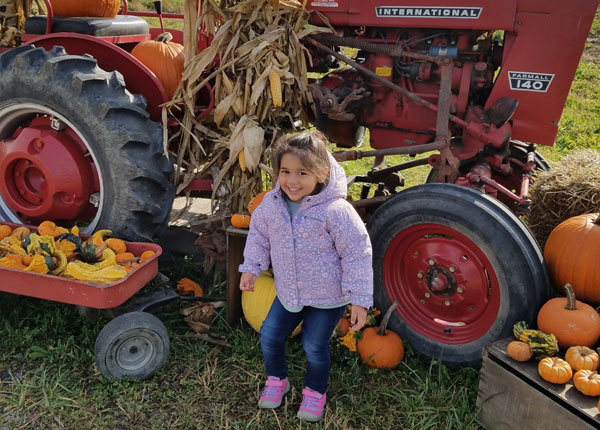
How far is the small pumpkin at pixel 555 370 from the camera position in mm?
2684

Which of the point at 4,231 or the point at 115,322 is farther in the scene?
the point at 4,231

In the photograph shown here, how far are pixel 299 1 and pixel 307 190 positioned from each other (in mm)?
1894

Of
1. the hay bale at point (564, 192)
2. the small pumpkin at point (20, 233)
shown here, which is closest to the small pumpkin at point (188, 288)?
the small pumpkin at point (20, 233)

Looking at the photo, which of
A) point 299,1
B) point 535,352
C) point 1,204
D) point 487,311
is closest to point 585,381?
point 535,352

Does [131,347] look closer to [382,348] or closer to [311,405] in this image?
[311,405]

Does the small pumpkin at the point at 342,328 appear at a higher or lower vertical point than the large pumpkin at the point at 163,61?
lower

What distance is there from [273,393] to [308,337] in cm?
42

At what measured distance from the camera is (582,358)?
277 cm

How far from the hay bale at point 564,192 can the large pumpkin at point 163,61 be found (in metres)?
2.82

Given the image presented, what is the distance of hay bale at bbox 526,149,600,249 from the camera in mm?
4047

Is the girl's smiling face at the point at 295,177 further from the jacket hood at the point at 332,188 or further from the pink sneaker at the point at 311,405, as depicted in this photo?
the pink sneaker at the point at 311,405

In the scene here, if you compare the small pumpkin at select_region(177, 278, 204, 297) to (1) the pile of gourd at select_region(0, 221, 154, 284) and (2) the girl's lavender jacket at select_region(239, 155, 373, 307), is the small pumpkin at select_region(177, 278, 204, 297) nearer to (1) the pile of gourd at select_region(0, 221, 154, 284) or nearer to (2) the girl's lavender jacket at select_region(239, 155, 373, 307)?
(1) the pile of gourd at select_region(0, 221, 154, 284)

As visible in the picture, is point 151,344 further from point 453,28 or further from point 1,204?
point 453,28

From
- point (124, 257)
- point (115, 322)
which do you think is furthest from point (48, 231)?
point (115, 322)
